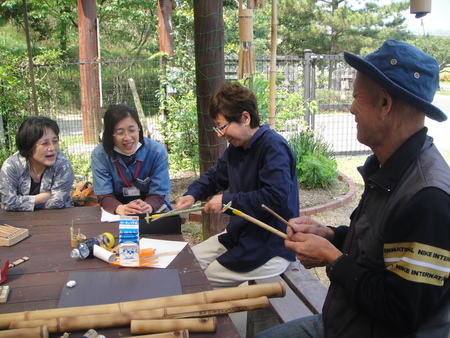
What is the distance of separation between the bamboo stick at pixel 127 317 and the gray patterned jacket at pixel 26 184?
168 cm

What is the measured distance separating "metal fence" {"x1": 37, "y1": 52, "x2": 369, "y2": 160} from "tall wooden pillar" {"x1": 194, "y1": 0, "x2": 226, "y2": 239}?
399 cm

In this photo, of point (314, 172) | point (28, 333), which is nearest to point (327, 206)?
point (314, 172)

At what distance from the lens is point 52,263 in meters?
2.15

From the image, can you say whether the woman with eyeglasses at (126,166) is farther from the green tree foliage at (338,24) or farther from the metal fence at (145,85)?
the green tree foliage at (338,24)

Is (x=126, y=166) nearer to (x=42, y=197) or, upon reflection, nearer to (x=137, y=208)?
(x=137, y=208)

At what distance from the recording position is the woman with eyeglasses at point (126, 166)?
3006 mm

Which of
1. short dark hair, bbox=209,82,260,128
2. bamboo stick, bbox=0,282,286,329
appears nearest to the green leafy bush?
short dark hair, bbox=209,82,260,128

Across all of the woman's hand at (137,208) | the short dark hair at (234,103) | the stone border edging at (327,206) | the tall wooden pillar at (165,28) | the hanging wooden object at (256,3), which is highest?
the tall wooden pillar at (165,28)

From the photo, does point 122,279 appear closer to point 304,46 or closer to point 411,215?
point 411,215

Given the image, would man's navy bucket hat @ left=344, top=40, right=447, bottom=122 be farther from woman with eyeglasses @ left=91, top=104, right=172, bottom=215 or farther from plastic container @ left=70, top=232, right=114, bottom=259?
woman with eyeglasses @ left=91, top=104, right=172, bottom=215

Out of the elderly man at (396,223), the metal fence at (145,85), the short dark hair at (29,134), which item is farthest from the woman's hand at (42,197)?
the metal fence at (145,85)

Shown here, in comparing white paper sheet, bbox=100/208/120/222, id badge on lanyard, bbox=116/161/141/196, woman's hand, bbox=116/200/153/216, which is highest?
id badge on lanyard, bbox=116/161/141/196

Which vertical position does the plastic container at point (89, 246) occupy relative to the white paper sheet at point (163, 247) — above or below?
above

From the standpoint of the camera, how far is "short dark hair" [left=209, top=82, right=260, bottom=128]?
105 inches
